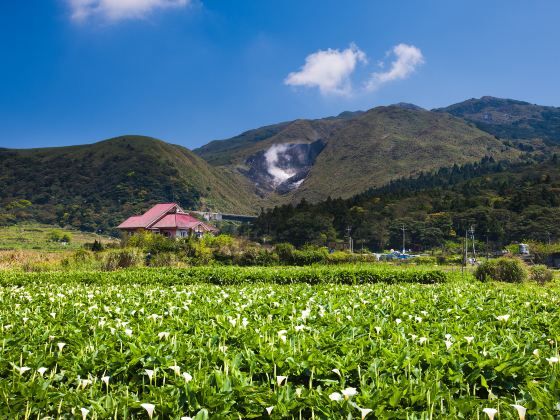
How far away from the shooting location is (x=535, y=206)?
2884 inches

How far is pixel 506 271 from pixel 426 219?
5761 centimetres

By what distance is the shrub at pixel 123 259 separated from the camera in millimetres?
29812

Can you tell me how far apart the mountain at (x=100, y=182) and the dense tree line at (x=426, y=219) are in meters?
46.9

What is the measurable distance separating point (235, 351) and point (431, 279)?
21.0 m

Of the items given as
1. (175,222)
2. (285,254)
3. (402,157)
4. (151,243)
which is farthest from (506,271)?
(402,157)

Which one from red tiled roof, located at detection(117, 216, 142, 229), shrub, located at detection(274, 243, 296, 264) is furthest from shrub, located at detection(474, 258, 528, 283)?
red tiled roof, located at detection(117, 216, 142, 229)

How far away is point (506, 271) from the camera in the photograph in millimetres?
23141

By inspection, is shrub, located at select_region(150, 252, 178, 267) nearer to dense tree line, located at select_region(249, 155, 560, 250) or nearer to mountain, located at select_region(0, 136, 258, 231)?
dense tree line, located at select_region(249, 155, 560, 250)

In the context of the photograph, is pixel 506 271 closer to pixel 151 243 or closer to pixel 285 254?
pixel 285 254

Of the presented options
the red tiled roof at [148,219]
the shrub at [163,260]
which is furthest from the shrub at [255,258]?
the red tiled roof at [148,219]

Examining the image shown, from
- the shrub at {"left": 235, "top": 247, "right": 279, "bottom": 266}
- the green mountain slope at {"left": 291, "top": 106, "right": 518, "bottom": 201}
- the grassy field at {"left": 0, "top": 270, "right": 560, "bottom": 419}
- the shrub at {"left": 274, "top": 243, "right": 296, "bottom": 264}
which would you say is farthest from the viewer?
the green mountain slope at {"left": 291, "top": 106, "right": 518, "bottom": 201}

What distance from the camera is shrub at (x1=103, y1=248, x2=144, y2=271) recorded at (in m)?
29.8

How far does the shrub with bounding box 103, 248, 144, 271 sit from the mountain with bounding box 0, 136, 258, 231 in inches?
2928

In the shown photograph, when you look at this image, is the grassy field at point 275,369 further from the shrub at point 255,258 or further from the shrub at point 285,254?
the shrub at point 285,254
